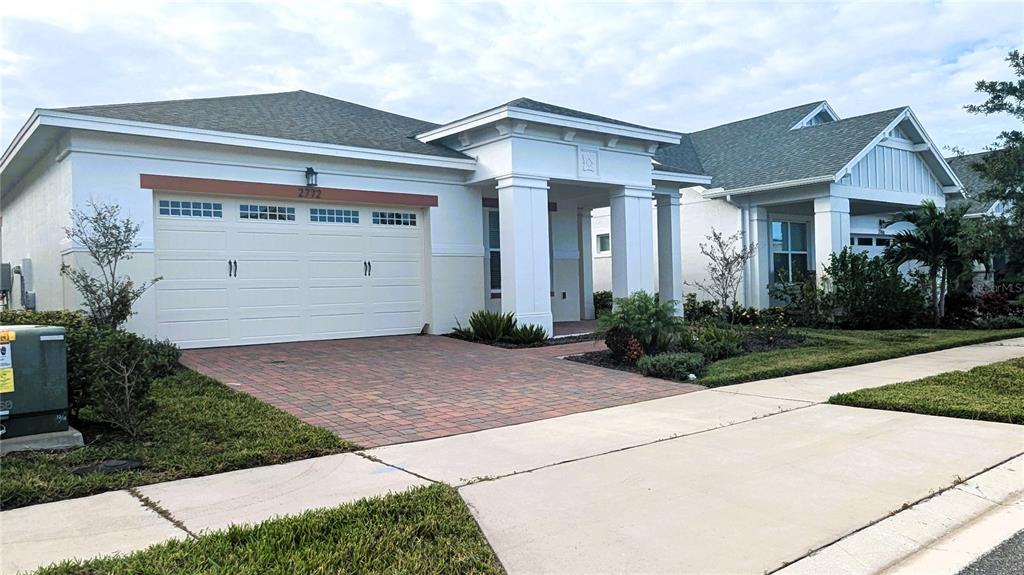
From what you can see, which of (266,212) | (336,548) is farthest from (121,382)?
(266,212)

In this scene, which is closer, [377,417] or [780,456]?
[780,456]

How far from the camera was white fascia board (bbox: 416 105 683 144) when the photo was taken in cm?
1402

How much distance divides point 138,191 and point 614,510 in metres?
10.3

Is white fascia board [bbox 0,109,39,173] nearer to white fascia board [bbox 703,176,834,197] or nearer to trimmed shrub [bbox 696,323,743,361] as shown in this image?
trimmed shrub [bbox 696,323,743,361]

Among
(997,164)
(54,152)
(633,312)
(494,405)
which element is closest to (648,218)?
(633,312)

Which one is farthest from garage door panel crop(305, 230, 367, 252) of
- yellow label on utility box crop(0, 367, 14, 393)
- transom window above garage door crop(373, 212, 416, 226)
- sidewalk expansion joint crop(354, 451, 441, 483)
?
sidewalk expansion joint crop(354, 451, 441, 483)

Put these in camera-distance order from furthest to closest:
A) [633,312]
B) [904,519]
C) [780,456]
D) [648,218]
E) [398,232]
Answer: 1. [648,218]
2. [398,232]
3. [633,312]
4. [780,456]
5. [904,519]

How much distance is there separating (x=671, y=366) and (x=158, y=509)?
7.26 meters

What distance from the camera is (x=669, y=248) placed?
1939cm

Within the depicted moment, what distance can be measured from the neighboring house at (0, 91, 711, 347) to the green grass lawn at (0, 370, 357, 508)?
205 inches

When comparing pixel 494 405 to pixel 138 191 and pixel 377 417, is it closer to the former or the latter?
pixel 377 417

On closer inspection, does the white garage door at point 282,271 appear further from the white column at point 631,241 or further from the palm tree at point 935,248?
the palm tree at point 935,248

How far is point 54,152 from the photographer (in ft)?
40.2

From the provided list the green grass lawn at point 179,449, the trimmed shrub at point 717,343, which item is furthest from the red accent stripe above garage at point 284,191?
the trimmed shrub at point 717,343
